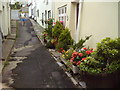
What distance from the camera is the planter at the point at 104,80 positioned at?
383 cm

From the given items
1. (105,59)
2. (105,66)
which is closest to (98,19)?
(105,59)

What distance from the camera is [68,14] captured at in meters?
9.31

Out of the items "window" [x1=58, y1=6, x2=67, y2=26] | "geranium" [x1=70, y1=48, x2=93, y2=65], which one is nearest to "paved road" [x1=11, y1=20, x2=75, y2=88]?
"geranium" [x1=70, y1=48, x2=93, y2=65]

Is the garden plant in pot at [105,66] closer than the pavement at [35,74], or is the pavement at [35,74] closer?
the garden plant in pot at [105,66]

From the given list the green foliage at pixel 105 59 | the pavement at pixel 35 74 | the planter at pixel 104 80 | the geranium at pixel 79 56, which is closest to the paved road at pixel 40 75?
the pavement at pixel 35 74

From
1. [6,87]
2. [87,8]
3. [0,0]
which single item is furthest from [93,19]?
[0,0]

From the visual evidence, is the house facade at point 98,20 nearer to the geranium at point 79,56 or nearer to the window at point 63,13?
the geranium at point 79,56

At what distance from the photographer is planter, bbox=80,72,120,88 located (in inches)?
151

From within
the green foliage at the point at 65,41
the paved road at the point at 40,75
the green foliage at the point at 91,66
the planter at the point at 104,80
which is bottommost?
the paved road at the point at 40,75

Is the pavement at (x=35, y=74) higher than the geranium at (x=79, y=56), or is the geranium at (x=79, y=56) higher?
the geranium at (x=79, y=56)

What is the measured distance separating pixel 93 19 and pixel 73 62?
2093 millimetres

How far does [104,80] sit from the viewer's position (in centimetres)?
383

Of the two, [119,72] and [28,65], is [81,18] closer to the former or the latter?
[28,65]

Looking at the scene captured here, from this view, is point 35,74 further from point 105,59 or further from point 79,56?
point 105,59
